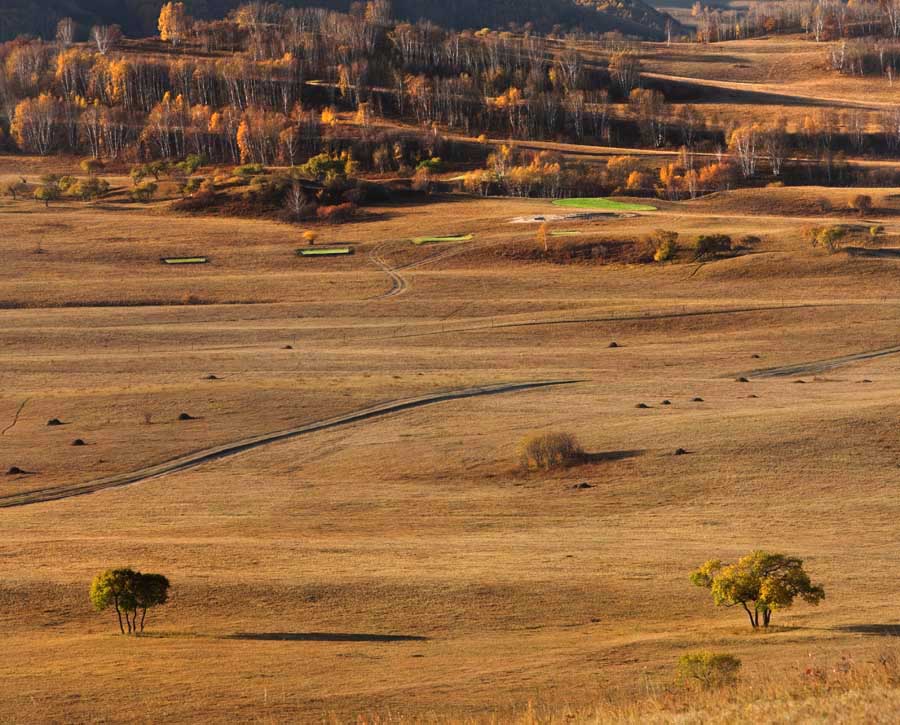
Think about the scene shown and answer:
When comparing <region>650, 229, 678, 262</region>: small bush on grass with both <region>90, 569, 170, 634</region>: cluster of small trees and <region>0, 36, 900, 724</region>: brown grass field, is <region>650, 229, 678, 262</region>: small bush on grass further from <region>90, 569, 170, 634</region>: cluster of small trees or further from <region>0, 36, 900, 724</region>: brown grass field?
<region>90, 569, 170, 634</region>: cluster of small trees

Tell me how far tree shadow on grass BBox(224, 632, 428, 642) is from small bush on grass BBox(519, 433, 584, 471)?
21327 mm

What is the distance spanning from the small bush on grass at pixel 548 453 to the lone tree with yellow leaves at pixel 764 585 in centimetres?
2024

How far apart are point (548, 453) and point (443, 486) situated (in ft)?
17.1

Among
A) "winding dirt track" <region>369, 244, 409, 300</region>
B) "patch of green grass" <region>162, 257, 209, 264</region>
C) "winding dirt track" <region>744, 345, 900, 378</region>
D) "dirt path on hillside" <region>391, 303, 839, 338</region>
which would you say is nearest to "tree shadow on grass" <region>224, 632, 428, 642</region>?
"winding dirt track" <region>744, 345, 900, 378</region>

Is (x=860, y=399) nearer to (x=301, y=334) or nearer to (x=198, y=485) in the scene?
(x=198, y=485)

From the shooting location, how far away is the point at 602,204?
14625cm

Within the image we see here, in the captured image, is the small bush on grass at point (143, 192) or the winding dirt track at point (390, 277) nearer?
the winding dirt track at point (390, 277)

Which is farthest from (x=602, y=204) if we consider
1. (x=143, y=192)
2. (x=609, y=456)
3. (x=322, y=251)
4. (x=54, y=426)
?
(x=609, y=456)

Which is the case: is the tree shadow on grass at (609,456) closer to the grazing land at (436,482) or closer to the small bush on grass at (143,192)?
the grazing land at (436,482)

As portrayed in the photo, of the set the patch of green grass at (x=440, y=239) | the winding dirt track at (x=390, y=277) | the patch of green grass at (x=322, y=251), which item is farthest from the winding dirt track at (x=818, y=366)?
the patch of green grass at (x=322, y=251)

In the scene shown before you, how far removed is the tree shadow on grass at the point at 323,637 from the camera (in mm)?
29739

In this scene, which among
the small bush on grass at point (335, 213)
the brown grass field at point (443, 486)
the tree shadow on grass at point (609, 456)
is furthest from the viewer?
the small bush on grass at point (335, 213)

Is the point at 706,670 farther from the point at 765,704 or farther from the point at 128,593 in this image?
the point at 128,593

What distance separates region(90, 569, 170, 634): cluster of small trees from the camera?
2997 centimetres
